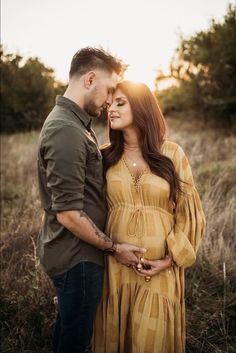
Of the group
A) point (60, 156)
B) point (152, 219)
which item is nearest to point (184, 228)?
point (152, 219)

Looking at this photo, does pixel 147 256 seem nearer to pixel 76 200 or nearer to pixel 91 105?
pixel 76 200

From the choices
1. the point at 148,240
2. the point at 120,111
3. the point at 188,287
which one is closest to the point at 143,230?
the point at 148,240

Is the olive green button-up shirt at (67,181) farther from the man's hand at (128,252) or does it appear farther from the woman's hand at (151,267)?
the woman's hand at (151,267)

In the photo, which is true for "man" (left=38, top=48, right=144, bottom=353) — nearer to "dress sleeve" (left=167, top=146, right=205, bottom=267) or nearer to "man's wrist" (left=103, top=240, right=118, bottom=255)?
"man's wrist" (left=103, top=240, right=118, bottom=255)

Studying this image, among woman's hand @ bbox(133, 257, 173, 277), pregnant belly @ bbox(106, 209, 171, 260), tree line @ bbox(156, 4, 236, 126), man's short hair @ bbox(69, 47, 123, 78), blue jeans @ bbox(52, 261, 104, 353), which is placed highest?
tree line @ bbox(156, 4, 236, 126)

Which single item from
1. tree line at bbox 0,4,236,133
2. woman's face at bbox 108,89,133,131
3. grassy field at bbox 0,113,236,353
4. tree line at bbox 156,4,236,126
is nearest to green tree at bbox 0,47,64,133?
tree line at bbox 0,4,236,133

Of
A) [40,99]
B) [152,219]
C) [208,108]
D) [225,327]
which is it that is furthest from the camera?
[40,99]

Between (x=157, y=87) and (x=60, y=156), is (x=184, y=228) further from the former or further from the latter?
(x=157, y=87)

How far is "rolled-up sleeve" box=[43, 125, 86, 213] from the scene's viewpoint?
1.94 m

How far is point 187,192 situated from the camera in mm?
2490

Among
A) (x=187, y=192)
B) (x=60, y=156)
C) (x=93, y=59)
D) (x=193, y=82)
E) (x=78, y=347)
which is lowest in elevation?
(x=78, y=347)

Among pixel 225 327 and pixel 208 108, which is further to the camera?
pixel 208 108

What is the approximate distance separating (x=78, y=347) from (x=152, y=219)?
1.00m

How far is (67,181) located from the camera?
→ 196 centimetres
